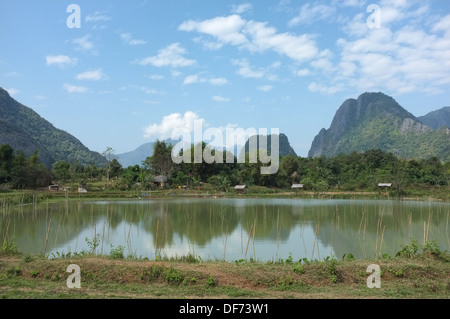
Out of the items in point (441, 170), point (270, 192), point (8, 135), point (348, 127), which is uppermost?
point (348, 127)

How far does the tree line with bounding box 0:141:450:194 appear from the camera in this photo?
33500 mm

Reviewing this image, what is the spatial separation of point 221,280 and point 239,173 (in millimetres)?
36868

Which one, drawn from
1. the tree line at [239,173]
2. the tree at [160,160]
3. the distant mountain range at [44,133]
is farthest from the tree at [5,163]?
the distant mountain range at [44,133]

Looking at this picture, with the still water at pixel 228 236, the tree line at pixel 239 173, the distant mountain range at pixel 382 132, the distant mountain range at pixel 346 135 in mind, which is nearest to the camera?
the still water at pixel 228 236

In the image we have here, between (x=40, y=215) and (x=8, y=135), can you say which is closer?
(x=40, y=215)

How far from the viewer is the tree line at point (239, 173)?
33500 mm

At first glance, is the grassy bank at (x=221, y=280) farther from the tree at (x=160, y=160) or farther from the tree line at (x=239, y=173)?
the tree at (x=160, y=160)

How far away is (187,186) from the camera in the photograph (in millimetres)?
37719

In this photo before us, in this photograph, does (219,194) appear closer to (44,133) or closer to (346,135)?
(44,133)

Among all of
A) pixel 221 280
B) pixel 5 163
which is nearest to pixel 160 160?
pixel 5 163

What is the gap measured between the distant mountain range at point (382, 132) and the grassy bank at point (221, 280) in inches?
2296

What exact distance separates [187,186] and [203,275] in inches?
1273

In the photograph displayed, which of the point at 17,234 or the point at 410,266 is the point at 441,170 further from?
the point at 17,234
